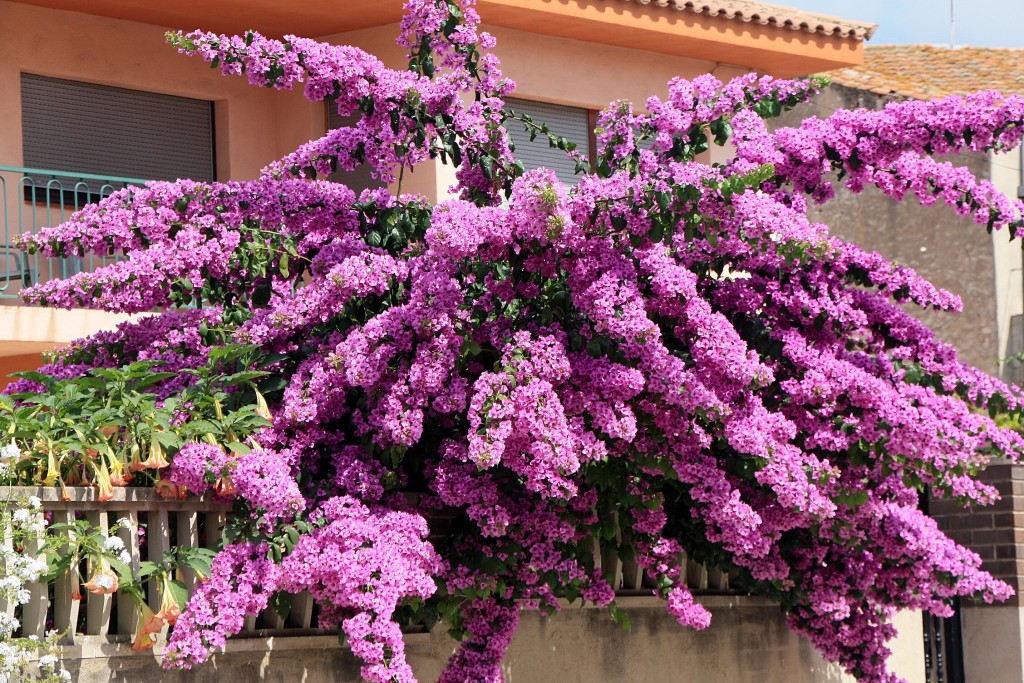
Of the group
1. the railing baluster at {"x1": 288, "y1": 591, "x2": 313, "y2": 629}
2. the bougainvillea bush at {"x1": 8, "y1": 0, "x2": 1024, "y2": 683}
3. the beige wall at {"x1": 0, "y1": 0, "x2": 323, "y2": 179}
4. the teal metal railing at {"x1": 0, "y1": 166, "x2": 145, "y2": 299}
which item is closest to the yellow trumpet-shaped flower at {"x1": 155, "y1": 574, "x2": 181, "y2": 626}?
the bougainvillea bush at {"x1": 8, "y1": 0, "x2": 1024, "y2": 683}

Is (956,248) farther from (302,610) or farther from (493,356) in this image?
(302,610)

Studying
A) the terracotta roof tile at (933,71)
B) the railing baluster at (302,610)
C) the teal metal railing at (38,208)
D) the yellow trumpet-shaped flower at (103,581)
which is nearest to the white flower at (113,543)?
the yellow trumpet-shaped flower at (103,581)

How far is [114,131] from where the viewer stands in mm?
13898

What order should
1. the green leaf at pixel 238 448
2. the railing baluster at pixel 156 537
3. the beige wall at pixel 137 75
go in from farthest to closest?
the beige wall at pixel 137 75, the green leaf at pixel 238 448, the railing baluster at pixel 156 537

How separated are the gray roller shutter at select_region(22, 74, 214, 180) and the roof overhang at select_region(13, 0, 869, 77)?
2.34 ft

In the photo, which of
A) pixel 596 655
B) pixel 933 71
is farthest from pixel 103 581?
pixel 933 71

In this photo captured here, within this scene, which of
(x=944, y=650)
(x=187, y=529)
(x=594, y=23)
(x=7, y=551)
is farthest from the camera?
(x=594, y=23)

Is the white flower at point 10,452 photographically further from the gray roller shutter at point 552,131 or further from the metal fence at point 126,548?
the gray roller shutter at point 552,131

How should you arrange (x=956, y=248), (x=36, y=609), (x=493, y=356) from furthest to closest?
1. (x=956, y=248)
2. (x=493, y=356)
3. (x=36, y=609)

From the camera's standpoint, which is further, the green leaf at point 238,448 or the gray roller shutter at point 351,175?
the gray roller shutter at point 351,175

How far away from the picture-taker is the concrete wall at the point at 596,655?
6945 mm

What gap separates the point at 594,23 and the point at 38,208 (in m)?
5.27

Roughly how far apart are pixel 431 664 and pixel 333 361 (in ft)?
6.31

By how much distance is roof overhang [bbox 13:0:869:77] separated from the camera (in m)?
13.6
